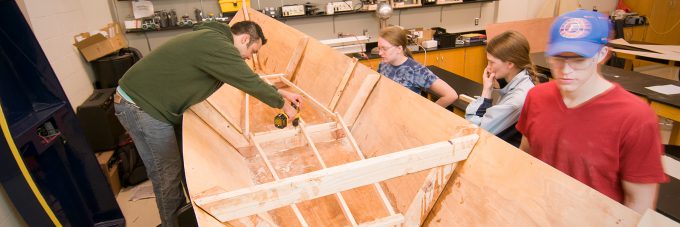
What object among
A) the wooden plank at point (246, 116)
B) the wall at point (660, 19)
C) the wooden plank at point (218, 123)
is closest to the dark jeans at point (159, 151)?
the wooden plank at point (218, 123)

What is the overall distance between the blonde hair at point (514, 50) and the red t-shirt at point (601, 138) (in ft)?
1.48

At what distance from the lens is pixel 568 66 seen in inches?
44.6

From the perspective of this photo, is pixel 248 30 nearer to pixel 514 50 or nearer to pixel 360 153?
pixel 360 153

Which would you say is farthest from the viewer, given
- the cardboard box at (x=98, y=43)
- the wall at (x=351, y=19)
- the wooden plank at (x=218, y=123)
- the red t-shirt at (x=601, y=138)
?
the wall at (x=351, y=19)

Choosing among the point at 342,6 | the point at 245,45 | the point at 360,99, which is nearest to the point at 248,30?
the point at 245,45

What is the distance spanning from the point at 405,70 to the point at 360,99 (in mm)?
416

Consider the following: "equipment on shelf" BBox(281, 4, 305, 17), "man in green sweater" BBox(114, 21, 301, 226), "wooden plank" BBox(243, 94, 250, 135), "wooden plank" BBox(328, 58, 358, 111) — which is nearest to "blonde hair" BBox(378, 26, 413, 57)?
"wooden plank" BBox(328, 58, 358, 111)

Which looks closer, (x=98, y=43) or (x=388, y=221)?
(x=388, y=221)

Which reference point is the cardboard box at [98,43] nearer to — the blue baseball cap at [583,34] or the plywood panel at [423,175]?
the plywood panel at [423,175]

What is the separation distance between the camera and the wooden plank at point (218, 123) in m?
2.24

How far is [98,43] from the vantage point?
3.97 metres

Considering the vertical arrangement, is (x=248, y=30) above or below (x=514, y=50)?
above

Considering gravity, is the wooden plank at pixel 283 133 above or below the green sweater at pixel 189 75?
below

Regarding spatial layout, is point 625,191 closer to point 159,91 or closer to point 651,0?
point 159,91
